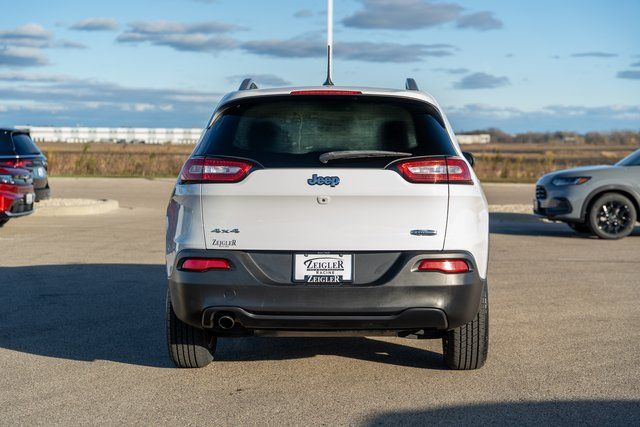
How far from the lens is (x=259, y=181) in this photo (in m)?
6.05

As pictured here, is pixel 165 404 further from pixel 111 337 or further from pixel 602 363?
pixel 602 363

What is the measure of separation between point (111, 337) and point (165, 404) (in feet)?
7.13

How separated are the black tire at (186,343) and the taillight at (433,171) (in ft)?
5.74

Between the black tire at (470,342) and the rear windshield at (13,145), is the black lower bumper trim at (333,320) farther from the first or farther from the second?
the rear windshield at (13,145)

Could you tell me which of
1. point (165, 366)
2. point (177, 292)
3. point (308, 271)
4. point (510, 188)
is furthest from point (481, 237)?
point (510, 188)

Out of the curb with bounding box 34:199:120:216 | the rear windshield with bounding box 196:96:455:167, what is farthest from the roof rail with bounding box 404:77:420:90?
the curb with bounding box 34:199:120:216

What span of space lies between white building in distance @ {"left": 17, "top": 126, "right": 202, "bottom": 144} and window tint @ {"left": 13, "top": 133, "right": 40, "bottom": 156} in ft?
514

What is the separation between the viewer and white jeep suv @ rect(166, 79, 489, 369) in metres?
6.01

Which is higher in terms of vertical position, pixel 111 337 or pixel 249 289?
pixel 249 289

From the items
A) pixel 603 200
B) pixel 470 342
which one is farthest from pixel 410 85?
pixel 603 200

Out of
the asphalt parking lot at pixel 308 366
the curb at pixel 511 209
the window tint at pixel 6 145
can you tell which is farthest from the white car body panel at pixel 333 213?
the curb at pixel 511 209

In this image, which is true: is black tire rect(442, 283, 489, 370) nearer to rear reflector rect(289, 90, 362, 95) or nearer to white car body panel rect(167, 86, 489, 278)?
white car body panel rect(167, 86, 489, 278)

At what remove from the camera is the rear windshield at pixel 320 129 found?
243 inches

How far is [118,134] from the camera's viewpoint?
182 metres
